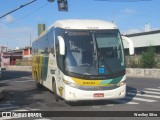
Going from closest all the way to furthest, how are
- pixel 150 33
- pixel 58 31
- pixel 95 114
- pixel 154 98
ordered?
pixel 95 114, pixel 58 31, pixel 154 98, pixel 150 33

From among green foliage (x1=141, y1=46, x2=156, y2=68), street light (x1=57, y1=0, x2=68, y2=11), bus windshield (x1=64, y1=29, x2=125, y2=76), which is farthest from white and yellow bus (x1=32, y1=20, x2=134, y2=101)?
green foliage (x1=141, y1=46, x2=156, y2=68)

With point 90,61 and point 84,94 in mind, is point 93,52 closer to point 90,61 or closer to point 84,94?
point 90,61

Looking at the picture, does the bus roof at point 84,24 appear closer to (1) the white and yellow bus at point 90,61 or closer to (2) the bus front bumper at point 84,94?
(1) the white and yellow bus at point 90,61

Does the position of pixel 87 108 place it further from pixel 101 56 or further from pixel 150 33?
pixel 150 33

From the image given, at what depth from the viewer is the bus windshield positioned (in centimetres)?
1405

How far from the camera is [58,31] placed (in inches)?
601

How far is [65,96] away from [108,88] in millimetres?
1605

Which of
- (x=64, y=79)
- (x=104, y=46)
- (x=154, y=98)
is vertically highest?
(x=104, y=46)

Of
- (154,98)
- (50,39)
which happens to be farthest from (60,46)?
(154,98)

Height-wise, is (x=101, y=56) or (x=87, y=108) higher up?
(x=101, y=56)

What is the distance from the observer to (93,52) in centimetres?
1420

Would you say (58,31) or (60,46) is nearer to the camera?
(60,46)

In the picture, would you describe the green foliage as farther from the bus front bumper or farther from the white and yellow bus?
the bus front bumper

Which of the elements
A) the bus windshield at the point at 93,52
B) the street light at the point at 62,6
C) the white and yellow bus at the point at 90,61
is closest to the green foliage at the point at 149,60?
the street light at the point at 62,6
